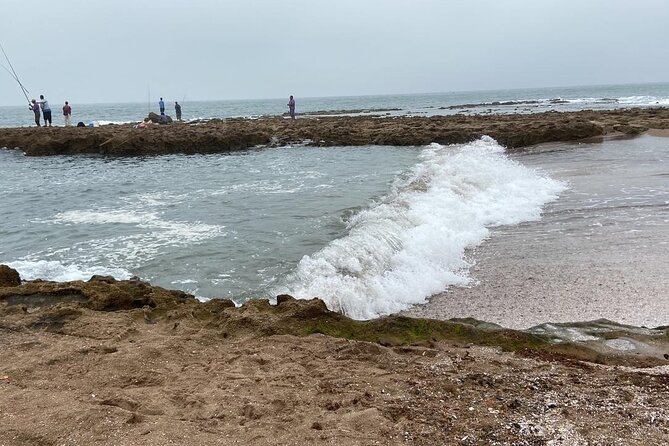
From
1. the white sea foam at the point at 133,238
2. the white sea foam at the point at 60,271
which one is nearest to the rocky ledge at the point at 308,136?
the white sea foam at the point at 133,238

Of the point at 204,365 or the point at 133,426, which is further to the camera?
the point at 204,365

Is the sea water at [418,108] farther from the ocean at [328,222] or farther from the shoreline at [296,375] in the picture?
the shoreline at [296,375]

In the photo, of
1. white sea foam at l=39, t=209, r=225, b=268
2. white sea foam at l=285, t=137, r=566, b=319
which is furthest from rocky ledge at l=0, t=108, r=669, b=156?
white sea foam at l=39, t=209, r=225, b=268

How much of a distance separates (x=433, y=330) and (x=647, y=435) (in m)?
1.97

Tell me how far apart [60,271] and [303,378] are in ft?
17.2

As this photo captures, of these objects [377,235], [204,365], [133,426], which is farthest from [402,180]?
[133,426]

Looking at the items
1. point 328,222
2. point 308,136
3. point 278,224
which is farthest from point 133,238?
point 308,136

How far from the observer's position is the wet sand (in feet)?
18.1

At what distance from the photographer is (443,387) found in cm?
346

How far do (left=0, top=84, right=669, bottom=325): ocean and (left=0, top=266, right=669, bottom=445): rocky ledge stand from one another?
4.36ft

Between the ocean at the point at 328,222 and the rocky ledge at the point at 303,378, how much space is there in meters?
1.33

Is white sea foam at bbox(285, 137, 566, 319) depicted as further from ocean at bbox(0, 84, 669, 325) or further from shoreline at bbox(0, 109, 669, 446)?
shoreline at bbox(0, 109, 669, 446)

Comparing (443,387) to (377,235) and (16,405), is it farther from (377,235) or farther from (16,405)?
(377,235)

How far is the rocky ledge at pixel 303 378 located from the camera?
9.62 feet
